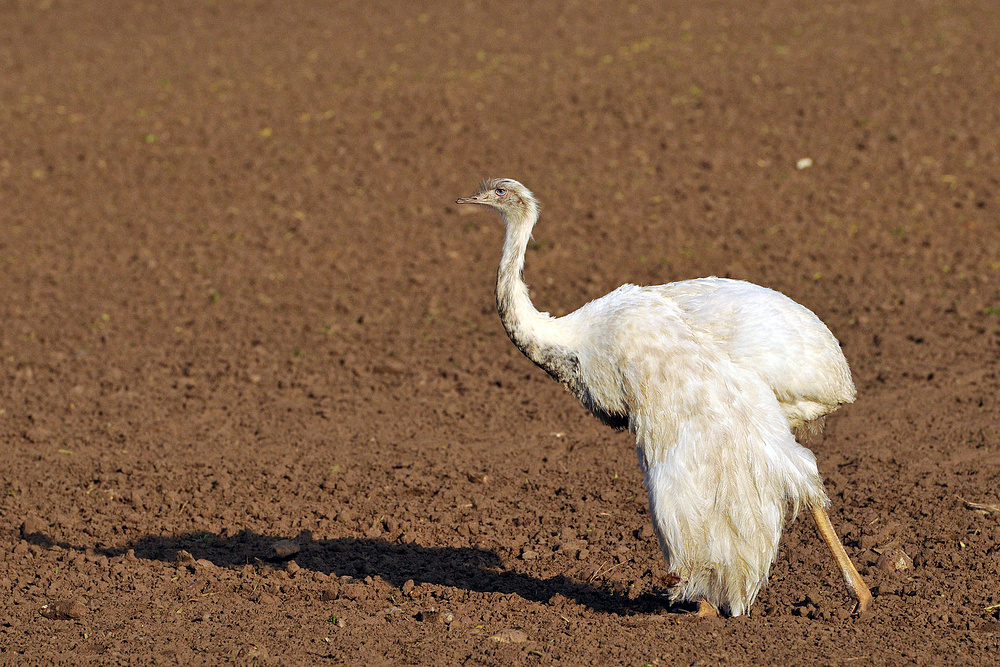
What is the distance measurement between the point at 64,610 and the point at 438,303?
626cm

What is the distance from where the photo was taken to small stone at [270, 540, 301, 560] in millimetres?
6555

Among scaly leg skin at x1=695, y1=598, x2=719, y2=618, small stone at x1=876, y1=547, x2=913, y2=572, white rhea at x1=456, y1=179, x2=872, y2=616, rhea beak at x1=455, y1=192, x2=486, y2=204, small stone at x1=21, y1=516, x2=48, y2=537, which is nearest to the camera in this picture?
white rhea at x1=456, y1=179, x2=872, y2=616

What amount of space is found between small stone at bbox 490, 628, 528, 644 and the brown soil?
0.07 ft

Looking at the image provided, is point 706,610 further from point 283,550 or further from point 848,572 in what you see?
point 283,550

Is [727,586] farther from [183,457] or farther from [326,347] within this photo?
[326,347]

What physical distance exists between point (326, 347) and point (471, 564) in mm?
4429

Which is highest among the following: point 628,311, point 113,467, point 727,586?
point 628,311

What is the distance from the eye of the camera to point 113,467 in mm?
8031

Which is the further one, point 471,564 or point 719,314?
point 471,564

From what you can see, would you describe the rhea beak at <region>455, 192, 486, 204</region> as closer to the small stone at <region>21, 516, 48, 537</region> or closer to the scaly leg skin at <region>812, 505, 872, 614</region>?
the scaly leg skin at <region>812, 505, 872, 614</region>

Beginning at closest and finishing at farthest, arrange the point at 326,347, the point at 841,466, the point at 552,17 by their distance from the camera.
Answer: the point at 841,466 < the point at 326,347 < the point at 552,17

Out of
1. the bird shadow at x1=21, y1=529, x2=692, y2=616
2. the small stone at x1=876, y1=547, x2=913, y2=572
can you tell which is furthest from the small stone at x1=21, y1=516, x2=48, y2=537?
the small stone at x1=876, y1=547, x2=913, y2=572

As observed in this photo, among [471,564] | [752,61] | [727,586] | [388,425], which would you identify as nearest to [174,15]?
[752,61]

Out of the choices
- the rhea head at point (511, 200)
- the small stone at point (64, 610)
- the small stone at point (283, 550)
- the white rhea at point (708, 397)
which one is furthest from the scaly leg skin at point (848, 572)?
the small stone at point (64, 610)
